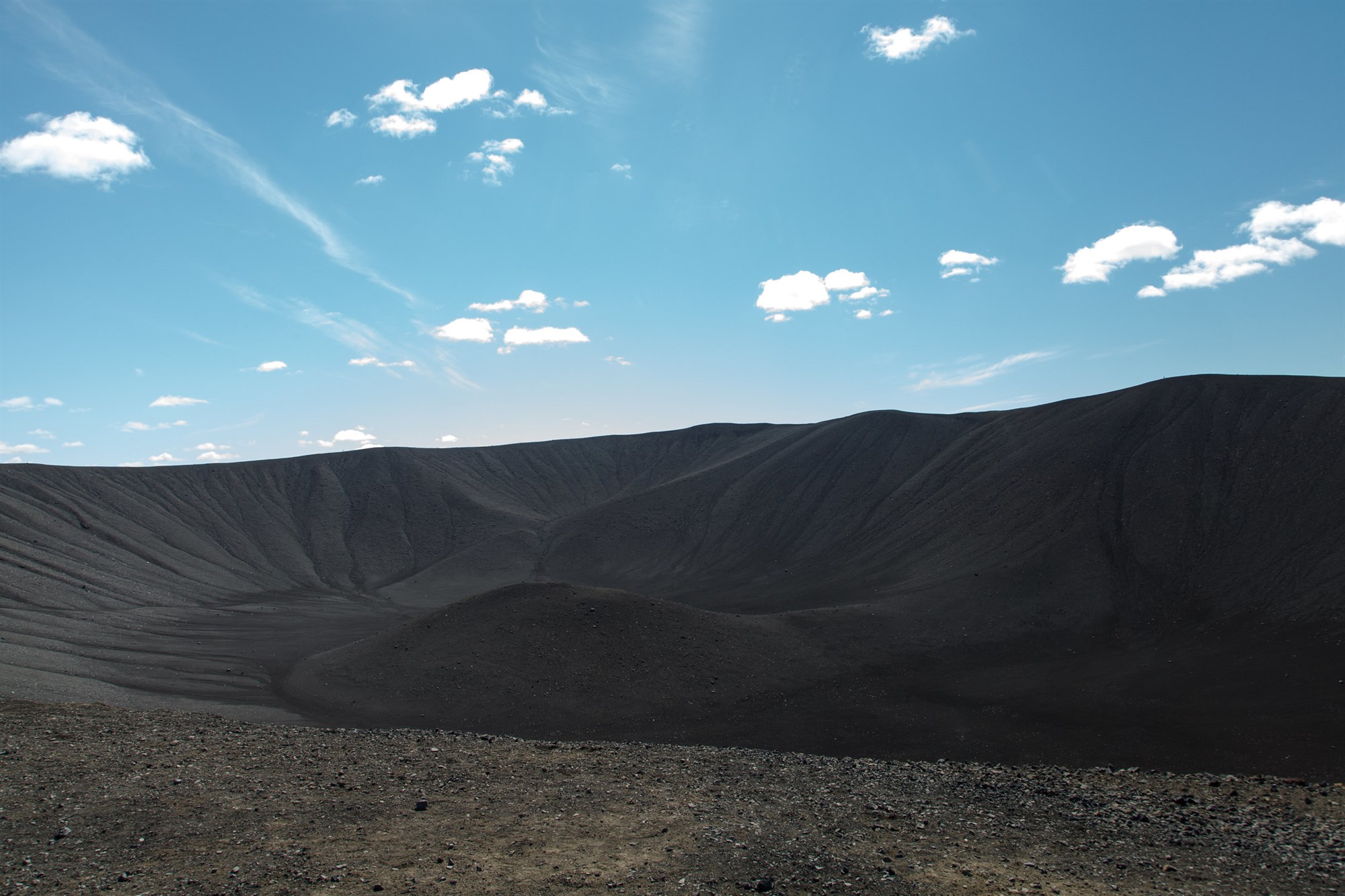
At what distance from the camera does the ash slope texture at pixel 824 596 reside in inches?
915

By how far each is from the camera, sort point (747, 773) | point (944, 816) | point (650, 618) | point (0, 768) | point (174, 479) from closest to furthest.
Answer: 1. point (944, 816)
2. point (0, 768)
3. point (747, 773)
4. point (650, 618)
5. point (174, 479)

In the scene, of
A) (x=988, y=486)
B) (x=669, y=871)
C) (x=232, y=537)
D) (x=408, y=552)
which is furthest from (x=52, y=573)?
(x=988, y=486)

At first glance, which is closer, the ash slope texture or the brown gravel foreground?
the brown gravel foreground

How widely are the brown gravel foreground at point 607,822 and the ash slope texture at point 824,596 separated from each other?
4.57m

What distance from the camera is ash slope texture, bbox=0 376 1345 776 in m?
23.2

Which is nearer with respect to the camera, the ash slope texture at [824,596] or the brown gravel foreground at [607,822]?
the brown gravel foreground at [607,822]

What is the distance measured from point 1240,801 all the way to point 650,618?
60.0 ft

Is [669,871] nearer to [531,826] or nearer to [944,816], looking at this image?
[531,826]

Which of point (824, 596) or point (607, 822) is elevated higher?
point (607, 822)

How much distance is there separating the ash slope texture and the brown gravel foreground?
457 cm

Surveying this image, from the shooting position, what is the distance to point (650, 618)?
29125 mm

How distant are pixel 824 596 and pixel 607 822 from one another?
98.2 feet

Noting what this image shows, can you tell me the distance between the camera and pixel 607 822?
1287 cm

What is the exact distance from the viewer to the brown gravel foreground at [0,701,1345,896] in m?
10.5
